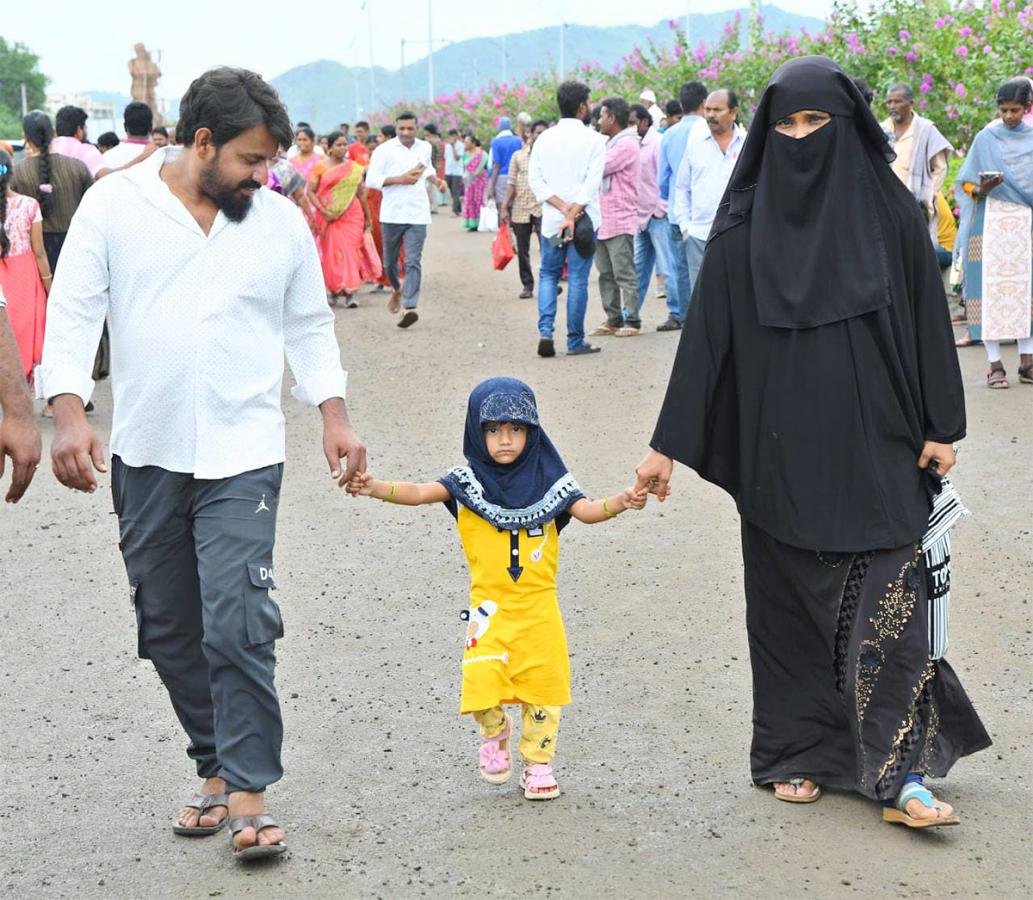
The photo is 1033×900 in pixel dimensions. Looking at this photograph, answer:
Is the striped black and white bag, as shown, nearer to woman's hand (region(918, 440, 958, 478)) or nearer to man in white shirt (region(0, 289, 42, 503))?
woman's hand (region(918, 440, 958, 478))

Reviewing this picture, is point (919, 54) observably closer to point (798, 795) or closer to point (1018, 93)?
point (1018, 93)

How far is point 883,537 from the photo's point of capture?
4.40 m

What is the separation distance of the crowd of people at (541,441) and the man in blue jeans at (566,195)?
846 cm

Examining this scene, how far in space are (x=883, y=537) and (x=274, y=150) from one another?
1909 millimetres

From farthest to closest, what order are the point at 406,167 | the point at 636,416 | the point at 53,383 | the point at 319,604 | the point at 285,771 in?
the point at 406,167
the point at 636,416
the point at 319,604
the point at 285,771
the point at 53,383

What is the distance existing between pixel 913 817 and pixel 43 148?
9.12 meters

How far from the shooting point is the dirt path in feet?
13.8

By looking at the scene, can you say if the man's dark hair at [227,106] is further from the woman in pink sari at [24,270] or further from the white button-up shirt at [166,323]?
the woman in pink sari at [24,270]

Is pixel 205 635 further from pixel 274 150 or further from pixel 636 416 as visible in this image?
pixel 636 416

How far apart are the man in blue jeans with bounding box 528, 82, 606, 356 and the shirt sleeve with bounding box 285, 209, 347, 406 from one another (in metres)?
8.49

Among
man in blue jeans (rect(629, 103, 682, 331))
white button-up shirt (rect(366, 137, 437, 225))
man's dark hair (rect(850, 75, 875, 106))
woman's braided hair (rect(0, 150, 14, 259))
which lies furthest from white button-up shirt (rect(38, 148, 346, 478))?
white button-up shirt (rect(366, 137, 437, 225))

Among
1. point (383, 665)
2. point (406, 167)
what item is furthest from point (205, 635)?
point (406, 167)

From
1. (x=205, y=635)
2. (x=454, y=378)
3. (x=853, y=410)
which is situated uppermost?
(x=853, y=410)

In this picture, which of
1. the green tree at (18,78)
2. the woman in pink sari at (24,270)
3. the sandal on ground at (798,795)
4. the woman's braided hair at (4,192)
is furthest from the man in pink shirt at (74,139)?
the green tree at (18,78)
